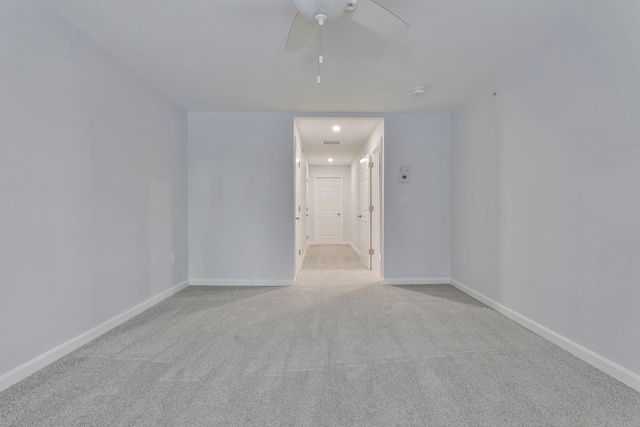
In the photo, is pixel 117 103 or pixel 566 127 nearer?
pixel 566 127

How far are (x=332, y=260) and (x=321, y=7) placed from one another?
4.84 metres

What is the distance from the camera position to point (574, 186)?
6.60 ft

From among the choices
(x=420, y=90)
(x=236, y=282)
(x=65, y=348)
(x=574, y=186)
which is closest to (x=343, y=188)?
(x=236, y=282)

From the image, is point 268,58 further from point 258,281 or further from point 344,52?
point 258,281

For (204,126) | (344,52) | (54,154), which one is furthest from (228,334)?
(204,126)

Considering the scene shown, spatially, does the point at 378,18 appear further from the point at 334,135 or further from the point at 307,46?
the point at 334,135

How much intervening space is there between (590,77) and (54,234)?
3662 mm

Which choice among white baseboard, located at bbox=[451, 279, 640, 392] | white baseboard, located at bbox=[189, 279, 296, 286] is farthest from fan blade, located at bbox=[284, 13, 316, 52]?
white baseboard, located at bbox=[189, 279, 296, 286]

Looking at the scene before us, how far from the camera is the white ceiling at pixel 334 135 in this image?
13.8ft

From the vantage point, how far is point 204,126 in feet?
12.9

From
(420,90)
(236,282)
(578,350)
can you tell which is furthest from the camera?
(236,282)

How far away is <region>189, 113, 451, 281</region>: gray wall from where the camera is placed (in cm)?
393

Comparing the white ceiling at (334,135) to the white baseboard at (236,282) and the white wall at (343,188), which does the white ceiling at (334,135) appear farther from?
the white baseboard at (236,282)

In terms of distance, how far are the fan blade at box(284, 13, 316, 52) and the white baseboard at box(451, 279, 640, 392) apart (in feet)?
8.81
